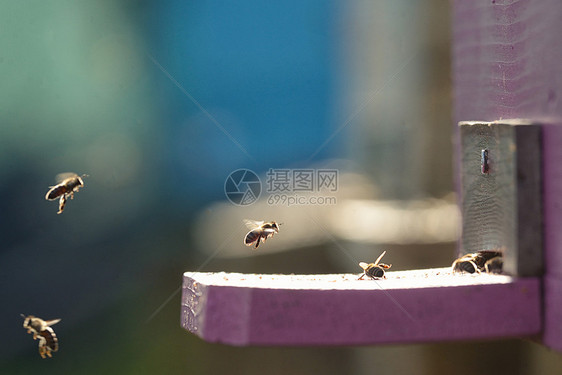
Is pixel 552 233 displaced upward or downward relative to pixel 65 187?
downward

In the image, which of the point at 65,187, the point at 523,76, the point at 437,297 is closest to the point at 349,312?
the point at 437,297

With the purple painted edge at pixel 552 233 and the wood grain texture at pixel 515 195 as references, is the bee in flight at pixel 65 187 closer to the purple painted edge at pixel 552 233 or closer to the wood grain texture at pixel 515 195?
the wood grain texture at pixel 515 195

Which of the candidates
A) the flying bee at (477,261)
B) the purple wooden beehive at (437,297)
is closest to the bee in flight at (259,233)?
the purple wooden beehive at (437,297)

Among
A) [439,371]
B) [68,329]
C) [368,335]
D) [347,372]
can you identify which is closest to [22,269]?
[68,329]

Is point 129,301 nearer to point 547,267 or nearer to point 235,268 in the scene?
point 235,268

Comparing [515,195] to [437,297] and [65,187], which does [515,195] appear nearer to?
[437,297]
